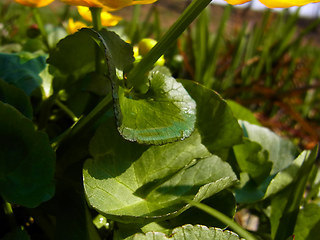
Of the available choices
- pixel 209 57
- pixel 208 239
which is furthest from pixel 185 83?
pixel 209 57

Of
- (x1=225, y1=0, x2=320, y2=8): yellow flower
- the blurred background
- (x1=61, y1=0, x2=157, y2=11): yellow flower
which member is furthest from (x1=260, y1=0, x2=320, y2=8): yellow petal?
the blurred background

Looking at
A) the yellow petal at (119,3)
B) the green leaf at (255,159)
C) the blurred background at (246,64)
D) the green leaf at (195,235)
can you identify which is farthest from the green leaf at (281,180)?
the blurred background at (246,64)

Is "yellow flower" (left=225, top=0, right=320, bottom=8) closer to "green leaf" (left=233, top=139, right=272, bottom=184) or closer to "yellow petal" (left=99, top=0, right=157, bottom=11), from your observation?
"yellow petal" (left=99, top=0, right=157, bottom=11)

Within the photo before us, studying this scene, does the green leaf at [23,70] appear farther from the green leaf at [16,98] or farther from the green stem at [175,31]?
the green stem at [175,31]

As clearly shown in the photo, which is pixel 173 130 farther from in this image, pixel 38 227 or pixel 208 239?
pixel 38 227

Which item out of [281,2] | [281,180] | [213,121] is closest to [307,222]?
[281,180]

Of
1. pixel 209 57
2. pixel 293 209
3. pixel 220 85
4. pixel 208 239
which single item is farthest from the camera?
pixel 220 85

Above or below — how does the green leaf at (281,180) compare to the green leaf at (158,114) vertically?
below
